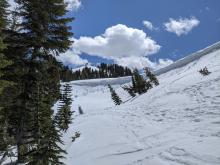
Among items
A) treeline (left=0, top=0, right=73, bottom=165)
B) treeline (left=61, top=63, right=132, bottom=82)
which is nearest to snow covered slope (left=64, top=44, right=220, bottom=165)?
treeline (left=0, top=0, right=73, bottom=165)

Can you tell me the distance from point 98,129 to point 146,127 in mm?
3864

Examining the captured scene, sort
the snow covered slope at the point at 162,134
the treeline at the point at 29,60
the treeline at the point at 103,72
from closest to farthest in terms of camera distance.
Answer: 1. the snow covered slope at the point at 162,134
2. the treeline at the point at 29,60
3. the treeline at the point at 103,72

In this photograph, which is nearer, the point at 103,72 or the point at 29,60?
the point at 29,60

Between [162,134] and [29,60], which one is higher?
[29,60]

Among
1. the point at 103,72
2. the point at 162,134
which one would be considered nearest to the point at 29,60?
the point at 162,134

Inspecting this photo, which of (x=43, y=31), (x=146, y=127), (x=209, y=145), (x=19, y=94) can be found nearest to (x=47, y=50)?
(x=43, y=31)

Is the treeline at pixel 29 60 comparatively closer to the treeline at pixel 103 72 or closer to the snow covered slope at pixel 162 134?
the snow covered slope at pixel 162 134

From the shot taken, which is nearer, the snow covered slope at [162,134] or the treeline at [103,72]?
the snow covered slope at [162,134]

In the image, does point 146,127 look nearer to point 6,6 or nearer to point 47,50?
point 47,50

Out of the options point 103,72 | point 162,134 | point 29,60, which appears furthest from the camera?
point 103,72

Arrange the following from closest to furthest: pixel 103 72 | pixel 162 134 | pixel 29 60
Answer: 1. pixel 162 134
2. pixel 29 60
3. pixel 103 72

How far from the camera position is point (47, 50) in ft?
64.9

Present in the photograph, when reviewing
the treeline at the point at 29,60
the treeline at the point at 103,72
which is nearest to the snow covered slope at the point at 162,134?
the treeline at the point at 29,60

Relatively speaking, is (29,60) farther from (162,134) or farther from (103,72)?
(103,72)
